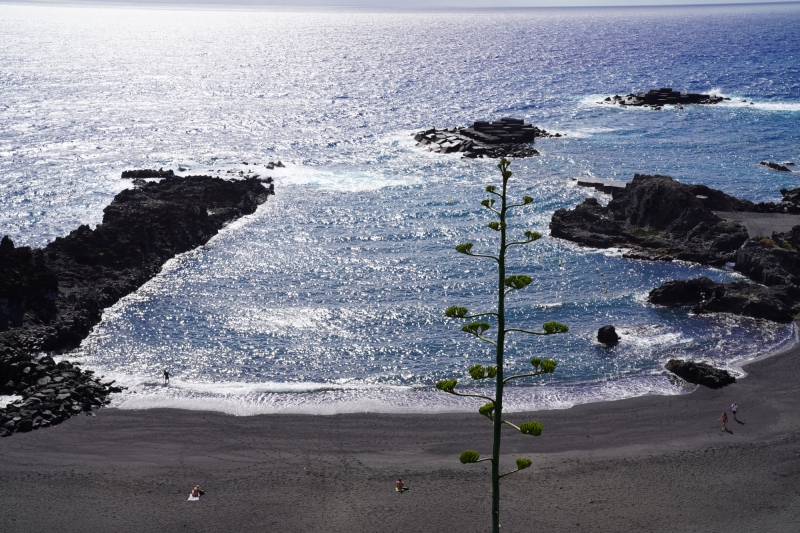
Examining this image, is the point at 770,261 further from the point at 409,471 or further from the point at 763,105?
the point at 763,105

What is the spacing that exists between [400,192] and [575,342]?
42.0 meters

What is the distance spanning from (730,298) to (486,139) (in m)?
59.3

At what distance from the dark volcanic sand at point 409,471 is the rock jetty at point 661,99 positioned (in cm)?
11086

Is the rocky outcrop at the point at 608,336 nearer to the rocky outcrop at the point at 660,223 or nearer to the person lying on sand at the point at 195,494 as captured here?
the rocky outcrop at the point at 660,223

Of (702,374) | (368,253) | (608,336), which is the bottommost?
(702,374)

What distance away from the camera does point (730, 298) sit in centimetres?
5869

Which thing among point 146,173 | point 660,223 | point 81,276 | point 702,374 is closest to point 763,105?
point 660,223

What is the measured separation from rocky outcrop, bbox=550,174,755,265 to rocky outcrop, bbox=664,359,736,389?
21.1m

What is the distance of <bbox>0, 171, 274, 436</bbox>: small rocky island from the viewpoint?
47.5 m

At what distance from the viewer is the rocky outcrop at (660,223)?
70.1 m

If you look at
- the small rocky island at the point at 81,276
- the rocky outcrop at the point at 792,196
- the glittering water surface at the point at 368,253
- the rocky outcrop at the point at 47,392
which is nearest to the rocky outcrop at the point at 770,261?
the glittering water surface at the point at 368,253

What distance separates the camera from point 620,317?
5919 centimetres

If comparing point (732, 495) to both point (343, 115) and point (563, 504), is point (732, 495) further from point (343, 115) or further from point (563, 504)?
point (343, 115)

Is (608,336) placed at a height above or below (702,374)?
above
